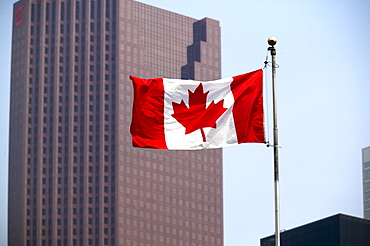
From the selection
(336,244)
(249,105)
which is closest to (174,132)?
(249,105)

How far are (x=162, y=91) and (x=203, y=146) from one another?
2.64 m

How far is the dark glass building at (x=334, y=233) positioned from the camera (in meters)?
176

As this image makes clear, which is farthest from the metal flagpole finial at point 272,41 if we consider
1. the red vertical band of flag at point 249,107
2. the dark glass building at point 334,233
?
the dark glass building at point 334,233

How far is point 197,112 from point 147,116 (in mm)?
1784

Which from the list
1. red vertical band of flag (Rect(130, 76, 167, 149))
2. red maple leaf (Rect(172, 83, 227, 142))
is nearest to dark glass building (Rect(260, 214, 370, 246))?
red maple leaf (Rect(172, 83, 227, 142))

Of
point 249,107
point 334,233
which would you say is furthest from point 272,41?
point 334,233

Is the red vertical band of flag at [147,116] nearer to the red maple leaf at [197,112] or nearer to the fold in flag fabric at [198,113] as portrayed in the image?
the fold in flag fabric at [198,113]

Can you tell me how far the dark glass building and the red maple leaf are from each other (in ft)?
480

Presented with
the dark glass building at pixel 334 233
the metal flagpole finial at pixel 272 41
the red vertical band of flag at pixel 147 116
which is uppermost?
the metal flagpole finial at pixel 272 41

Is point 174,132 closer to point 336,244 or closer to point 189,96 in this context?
point 189,96

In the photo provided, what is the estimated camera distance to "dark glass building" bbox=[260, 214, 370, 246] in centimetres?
17638

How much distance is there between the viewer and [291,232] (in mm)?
187625

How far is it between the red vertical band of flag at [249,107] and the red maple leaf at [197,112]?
0.66 meters

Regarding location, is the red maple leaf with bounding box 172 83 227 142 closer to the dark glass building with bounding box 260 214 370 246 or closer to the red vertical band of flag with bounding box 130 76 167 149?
the red vertical band of flag with bounding box 130 76 167 149
